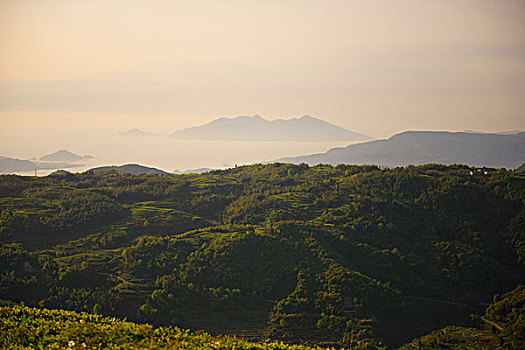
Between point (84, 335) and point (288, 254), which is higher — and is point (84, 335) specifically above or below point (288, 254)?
above

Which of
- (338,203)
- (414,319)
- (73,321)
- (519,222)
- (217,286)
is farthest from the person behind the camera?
(338,203)

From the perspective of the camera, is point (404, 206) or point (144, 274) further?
point (404, 206)

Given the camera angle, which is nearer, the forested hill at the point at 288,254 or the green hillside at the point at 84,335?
the green hillside at the point at 84,335

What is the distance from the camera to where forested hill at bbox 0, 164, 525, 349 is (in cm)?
3984

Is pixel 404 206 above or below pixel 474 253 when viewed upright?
above

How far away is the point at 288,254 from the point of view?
1923 inches

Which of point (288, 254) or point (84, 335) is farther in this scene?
point (288, 254)

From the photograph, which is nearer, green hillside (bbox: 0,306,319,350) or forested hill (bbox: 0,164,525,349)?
green hillside (bbox: 0,306,319,350)

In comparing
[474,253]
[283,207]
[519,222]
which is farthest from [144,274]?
[519,222]

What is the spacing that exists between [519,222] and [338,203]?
22.4 m

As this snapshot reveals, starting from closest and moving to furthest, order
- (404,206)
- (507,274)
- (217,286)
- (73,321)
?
1. (73,321)
2. (217,286)
3. (507,274)
4. (404,206)

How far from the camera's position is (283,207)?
6581cm

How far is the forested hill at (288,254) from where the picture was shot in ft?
131

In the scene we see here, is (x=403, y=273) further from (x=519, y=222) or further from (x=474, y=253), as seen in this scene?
(x=519, y=222)
